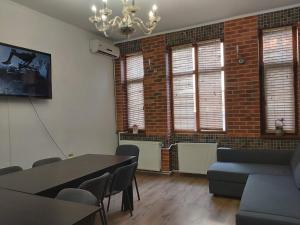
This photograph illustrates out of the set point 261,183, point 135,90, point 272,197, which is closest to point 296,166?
point 261,183

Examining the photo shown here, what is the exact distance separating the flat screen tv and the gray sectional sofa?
2.89 m

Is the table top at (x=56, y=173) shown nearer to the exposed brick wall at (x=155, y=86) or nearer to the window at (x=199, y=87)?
the exposed brick wall at (x=155, y=86)

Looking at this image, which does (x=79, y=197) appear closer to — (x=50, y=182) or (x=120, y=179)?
(x=50, y=182)

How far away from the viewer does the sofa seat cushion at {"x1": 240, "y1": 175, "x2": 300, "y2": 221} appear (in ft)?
7.16

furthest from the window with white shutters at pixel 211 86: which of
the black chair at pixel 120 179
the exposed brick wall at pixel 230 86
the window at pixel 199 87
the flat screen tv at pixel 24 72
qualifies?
the flat screen tv at pixel 24 72

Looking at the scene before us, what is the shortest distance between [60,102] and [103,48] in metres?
1.47

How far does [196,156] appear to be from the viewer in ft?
15.3

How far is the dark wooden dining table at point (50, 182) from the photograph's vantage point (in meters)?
1.49

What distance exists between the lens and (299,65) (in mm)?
3920

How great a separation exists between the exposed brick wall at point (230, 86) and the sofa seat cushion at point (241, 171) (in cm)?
60

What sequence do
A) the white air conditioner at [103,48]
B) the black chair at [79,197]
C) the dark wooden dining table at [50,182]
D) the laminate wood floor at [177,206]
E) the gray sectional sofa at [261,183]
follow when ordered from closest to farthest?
the dark wooden dining table at [50,182] < the black chair at [79,197] < the gray sectional sofa at [261,183] < the laminate wood floor at [177,206] < the white air conditioner at [103,48]

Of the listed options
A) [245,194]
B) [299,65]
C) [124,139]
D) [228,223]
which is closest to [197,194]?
[228,223]

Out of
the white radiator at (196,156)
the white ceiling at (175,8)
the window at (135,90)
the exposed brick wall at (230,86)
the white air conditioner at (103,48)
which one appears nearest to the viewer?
the white ceiling at (175,8)

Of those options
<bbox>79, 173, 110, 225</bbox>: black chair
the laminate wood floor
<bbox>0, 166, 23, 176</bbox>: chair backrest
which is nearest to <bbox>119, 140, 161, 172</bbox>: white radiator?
the laminate wood floor
